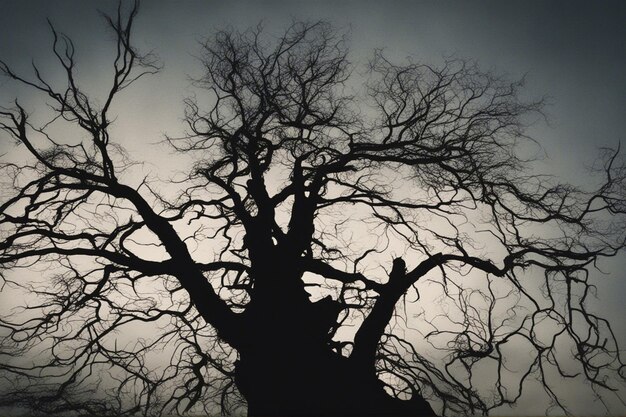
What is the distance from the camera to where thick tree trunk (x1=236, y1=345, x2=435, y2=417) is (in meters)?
4.82

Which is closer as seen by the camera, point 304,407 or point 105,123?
point 304,407

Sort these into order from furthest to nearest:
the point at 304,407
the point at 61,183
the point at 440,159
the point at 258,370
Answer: the point at 440,159 < the point at 61,183 < the point at 258,370 < the point at 304,407

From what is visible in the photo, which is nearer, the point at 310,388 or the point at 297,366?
the point at 310,388

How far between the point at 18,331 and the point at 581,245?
808 centimetres

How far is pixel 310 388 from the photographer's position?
5.02m

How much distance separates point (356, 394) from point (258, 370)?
45.8 inches

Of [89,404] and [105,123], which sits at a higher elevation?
[105,123]

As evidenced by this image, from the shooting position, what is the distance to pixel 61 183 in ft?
21.7

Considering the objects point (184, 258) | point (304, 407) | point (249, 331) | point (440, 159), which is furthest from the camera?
point (440, 159)

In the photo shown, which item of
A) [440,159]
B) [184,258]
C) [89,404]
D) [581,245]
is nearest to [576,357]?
[581,245]

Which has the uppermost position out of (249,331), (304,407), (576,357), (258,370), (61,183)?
(61,183)

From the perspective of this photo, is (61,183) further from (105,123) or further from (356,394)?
(356,394)

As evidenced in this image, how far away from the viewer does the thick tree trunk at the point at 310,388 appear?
4820 millimetres

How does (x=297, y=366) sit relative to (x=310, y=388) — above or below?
above
